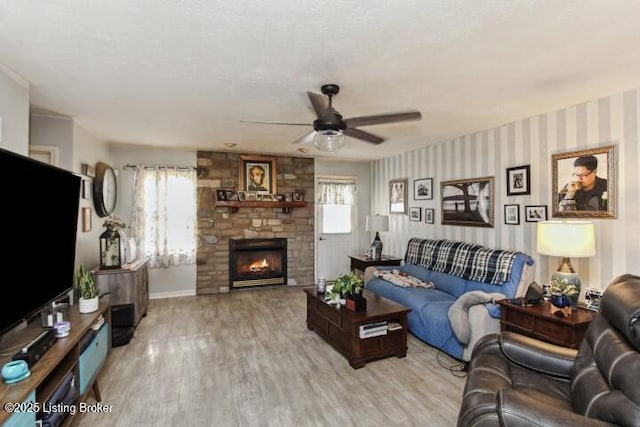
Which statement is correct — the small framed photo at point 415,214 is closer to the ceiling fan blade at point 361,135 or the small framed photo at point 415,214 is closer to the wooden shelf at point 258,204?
the wooden shelf at point 258,204

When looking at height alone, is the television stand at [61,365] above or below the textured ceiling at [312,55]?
below

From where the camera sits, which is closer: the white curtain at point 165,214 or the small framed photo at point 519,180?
the small framed photo at point 519,180

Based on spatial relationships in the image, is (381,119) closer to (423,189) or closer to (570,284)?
(570,284)

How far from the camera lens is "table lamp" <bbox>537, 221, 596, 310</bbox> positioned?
2.60 meters

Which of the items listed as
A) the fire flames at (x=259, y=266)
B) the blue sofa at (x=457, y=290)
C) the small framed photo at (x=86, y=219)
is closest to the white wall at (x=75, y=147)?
the small framed photo at (x=86, y=219)

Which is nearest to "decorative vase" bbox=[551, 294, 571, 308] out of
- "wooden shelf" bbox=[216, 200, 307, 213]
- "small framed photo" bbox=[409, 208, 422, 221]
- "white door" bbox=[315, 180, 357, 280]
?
"small framed photo" bbox=[409, 208, 422, 221]

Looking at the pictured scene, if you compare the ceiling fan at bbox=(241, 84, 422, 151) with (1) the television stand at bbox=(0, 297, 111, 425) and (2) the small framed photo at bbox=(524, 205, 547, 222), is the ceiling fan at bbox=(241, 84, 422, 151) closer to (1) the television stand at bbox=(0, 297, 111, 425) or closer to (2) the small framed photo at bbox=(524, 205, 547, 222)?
(2) the small framed photo at bbox=(524, 205, 547, 222)

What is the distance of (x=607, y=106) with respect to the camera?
2904 millimetres

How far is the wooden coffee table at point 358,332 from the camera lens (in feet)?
9.96

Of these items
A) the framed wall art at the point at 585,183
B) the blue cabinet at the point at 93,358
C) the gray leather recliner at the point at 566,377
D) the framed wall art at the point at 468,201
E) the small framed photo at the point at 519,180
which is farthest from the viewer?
the framed wall art at the point at 468,201

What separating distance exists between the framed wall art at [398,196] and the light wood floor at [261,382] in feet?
8.72

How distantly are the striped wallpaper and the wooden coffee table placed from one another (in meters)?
1.64

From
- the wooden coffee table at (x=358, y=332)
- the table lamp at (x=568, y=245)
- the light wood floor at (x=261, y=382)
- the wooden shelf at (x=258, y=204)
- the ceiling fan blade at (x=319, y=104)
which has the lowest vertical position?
the light wood floor at (x=261, y=382)

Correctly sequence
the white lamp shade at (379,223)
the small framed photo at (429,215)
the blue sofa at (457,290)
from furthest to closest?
the white lamp shade at (379,223), the small framed photo at (429,215), the blue sofa at (457,290)
